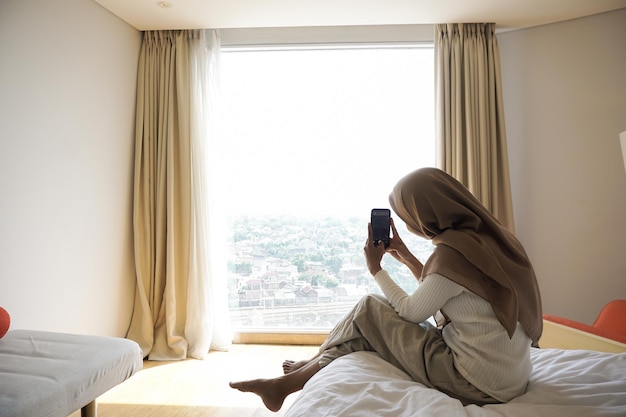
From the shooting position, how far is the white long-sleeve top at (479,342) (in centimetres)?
136

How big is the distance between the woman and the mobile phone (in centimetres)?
23

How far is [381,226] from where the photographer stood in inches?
73.9

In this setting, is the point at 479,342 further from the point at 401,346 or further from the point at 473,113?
the point at 473,113

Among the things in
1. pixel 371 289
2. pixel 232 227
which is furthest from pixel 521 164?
pixel 232 227

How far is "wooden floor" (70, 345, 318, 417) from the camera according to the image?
235cm

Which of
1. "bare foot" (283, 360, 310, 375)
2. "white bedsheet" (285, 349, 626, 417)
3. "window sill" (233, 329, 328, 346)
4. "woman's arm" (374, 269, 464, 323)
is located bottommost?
"window sill" (233, 329, 328, 346)

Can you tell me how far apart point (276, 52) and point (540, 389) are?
119 inches

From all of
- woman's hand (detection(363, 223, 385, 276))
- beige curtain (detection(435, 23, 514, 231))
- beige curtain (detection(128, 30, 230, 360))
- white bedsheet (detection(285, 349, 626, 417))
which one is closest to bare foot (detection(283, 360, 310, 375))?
white bedsheet (detection(285, 349, 626, 417))

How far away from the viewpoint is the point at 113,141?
10.5 ft

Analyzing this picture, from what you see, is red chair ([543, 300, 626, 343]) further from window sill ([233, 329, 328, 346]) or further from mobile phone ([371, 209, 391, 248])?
window sill ([233, 329, 328, 346])

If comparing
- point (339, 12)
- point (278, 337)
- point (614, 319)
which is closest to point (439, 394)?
point (614, 319)

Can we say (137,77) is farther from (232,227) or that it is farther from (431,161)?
(431,161)

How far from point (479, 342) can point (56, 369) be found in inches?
60.2

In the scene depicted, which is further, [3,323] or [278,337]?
[278,337]
